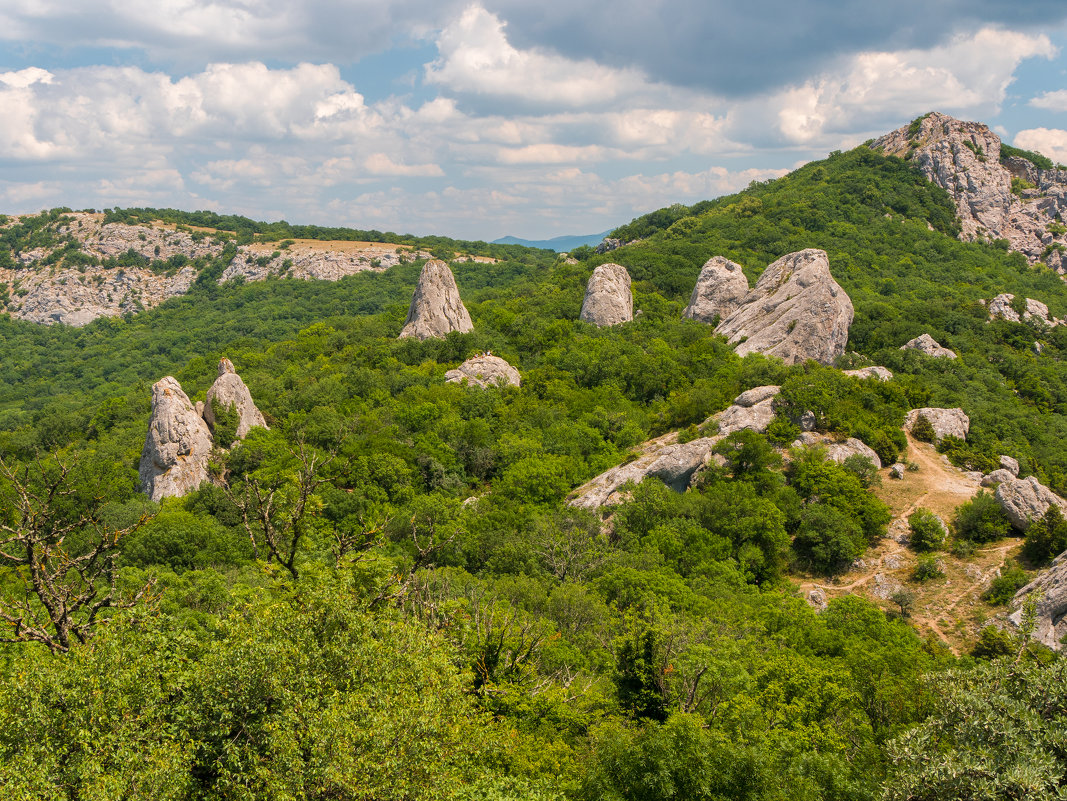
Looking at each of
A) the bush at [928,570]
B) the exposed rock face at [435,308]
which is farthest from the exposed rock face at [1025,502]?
the exposed rock face at [435,308]

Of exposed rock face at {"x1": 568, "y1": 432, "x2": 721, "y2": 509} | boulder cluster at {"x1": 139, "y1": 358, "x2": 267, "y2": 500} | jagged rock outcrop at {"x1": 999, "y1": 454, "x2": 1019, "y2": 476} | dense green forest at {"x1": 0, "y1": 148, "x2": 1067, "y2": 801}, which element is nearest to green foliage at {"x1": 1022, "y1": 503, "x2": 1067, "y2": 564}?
dense green forest at {"x1": 0, "y1": 148, "x2": 1067, "y2": 801}

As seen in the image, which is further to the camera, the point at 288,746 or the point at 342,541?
the point at 342,541

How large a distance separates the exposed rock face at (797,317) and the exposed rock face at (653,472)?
1484 cm

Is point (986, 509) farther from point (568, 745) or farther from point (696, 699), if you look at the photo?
point (568, 745)

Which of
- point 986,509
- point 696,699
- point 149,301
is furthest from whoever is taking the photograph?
point 149,301

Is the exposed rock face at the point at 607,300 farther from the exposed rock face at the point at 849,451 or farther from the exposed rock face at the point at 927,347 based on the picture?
the exposed rock face at the point at 849,451

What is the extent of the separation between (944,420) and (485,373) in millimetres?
29784

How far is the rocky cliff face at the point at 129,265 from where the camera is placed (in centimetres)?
12338

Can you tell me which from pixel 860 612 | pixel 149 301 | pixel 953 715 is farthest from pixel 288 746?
pixel 149 301

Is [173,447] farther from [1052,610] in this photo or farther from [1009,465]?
[1009,465]

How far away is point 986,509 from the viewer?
96.0 ft

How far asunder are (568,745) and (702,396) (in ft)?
95.1

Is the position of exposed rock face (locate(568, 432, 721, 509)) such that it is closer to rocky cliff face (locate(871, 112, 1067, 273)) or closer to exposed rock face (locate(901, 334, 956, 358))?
exposed rock face (locate(901, 334, 956, 358))

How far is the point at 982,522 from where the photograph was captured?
29156 millimetres
